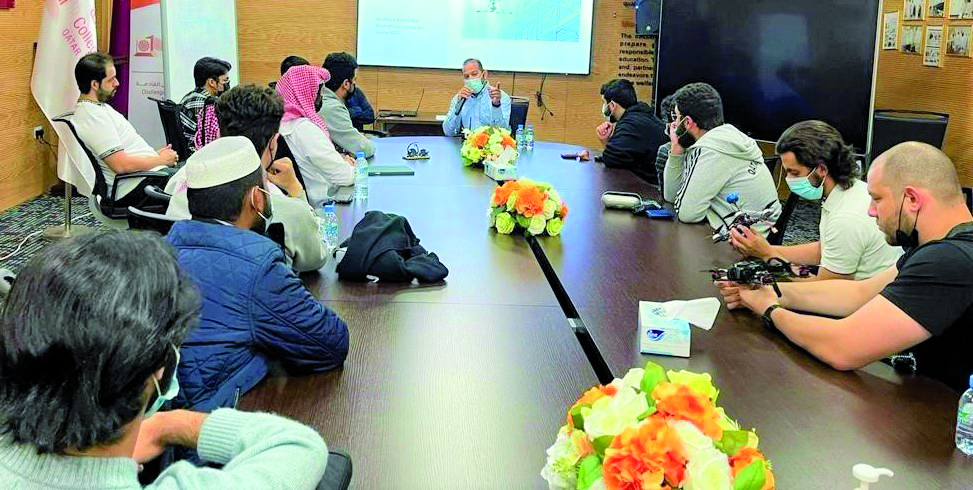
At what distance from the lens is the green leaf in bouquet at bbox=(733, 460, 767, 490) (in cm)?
125

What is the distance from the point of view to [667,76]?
745 centimetres

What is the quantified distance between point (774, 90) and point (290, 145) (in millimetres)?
4137

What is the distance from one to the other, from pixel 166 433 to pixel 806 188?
2.34 metres

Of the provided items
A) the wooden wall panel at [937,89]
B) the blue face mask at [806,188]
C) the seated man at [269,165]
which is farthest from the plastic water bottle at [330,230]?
the wooden wall panel at [937,89]

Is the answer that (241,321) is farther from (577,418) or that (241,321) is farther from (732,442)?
(732,442)

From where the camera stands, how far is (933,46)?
20.2 ft

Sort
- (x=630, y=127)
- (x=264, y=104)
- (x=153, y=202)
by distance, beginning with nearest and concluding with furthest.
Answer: (x=264, y=104) < (x=153, y=202) < (x=630, y=127)

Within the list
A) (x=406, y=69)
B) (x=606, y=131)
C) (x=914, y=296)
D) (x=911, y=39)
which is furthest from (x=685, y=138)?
(x=406, y=69)

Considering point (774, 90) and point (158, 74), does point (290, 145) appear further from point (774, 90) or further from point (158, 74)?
point (774, 90)

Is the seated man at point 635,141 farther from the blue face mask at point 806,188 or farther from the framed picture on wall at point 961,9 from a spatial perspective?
the blue face mask at point 806,188

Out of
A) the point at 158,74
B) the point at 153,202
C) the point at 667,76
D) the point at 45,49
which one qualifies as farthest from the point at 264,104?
the point at 667,76

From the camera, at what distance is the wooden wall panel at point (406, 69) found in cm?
807

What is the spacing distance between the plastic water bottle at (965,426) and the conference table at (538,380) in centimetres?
3

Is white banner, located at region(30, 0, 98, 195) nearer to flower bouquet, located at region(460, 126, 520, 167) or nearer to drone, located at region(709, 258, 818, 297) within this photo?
flower bouquet, located at region(460, 126, 520, 167)
